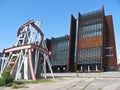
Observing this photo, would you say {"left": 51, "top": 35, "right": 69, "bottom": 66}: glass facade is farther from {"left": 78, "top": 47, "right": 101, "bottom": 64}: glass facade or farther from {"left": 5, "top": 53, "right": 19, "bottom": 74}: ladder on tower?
{"left": 5, "top": 53, "right": 19, "bottom": 74}: ladder on tower

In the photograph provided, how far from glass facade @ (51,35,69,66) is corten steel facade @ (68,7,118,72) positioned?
11.3 feet

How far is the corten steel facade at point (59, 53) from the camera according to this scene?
10229 centimetres

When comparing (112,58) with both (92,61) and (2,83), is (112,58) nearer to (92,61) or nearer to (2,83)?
(92,61)

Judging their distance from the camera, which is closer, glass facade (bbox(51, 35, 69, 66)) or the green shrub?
the green shrub

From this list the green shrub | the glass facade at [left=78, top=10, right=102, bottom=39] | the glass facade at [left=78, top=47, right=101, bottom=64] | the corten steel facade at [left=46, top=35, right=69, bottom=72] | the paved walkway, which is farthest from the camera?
the corten steel facade at [left=46, top=35, right=69, bottom=72]

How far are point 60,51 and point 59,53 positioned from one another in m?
1.19

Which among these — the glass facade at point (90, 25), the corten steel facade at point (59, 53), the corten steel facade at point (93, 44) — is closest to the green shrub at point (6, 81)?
the corten steel facade at point (93, 44)

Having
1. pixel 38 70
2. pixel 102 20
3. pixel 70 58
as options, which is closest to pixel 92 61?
pixel 70 58

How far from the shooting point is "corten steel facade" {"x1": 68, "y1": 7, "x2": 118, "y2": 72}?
9138cm

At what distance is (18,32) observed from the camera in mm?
53469

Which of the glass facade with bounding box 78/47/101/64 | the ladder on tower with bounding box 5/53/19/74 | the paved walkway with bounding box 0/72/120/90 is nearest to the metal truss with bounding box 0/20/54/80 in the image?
the ladder on tower with bounding box 5/53/19/74

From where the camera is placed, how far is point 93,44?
9356 centimetres

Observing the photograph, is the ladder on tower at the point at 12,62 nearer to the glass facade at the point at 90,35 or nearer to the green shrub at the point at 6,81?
the green shrub at the point at 6,81

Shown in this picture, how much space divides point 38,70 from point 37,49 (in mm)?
6186
